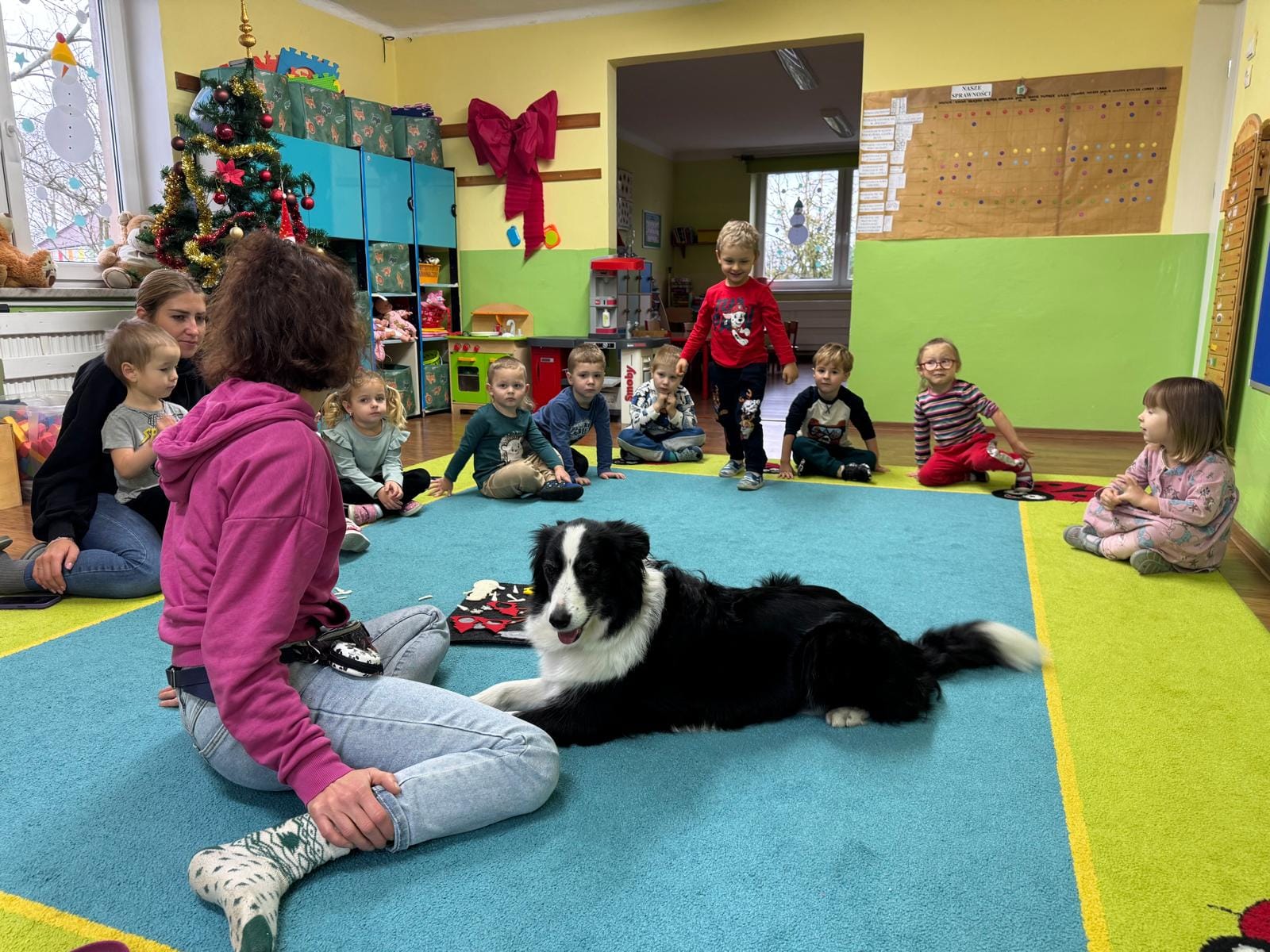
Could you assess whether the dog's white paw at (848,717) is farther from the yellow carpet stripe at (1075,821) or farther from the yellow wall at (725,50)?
the yellow wall at (725,50)

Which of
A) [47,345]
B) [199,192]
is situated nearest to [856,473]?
[199,192]

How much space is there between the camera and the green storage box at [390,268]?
20.1 feet

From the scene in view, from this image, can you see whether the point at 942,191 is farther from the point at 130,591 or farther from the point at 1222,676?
the point at 130,591

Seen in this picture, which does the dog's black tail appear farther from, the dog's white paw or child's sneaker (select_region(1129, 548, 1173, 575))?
child's sneaker (select_region(1129, 548, 1173, 575))

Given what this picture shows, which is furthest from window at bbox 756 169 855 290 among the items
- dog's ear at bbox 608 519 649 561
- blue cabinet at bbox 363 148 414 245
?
dog's ear at bbox 608 519 649 561

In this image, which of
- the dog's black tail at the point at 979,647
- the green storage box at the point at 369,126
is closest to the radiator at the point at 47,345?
the green storage box at the point at 369,126

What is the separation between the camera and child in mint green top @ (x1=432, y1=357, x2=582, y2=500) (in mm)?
3943

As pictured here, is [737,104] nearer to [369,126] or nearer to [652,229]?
[652,229]

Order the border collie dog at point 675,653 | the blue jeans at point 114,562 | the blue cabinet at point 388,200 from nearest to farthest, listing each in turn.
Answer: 1. the border collie dog at point 675,653
2. the blue jeans at point 114,562
3. the blue cabinet at point 388,200

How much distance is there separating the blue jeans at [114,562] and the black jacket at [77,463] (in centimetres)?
6

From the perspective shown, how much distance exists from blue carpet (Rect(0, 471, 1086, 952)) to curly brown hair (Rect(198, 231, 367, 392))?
84cm

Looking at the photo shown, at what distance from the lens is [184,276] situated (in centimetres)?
289

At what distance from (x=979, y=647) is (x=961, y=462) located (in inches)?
94.0

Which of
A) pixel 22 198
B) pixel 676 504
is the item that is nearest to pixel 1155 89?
pixel 676 504
